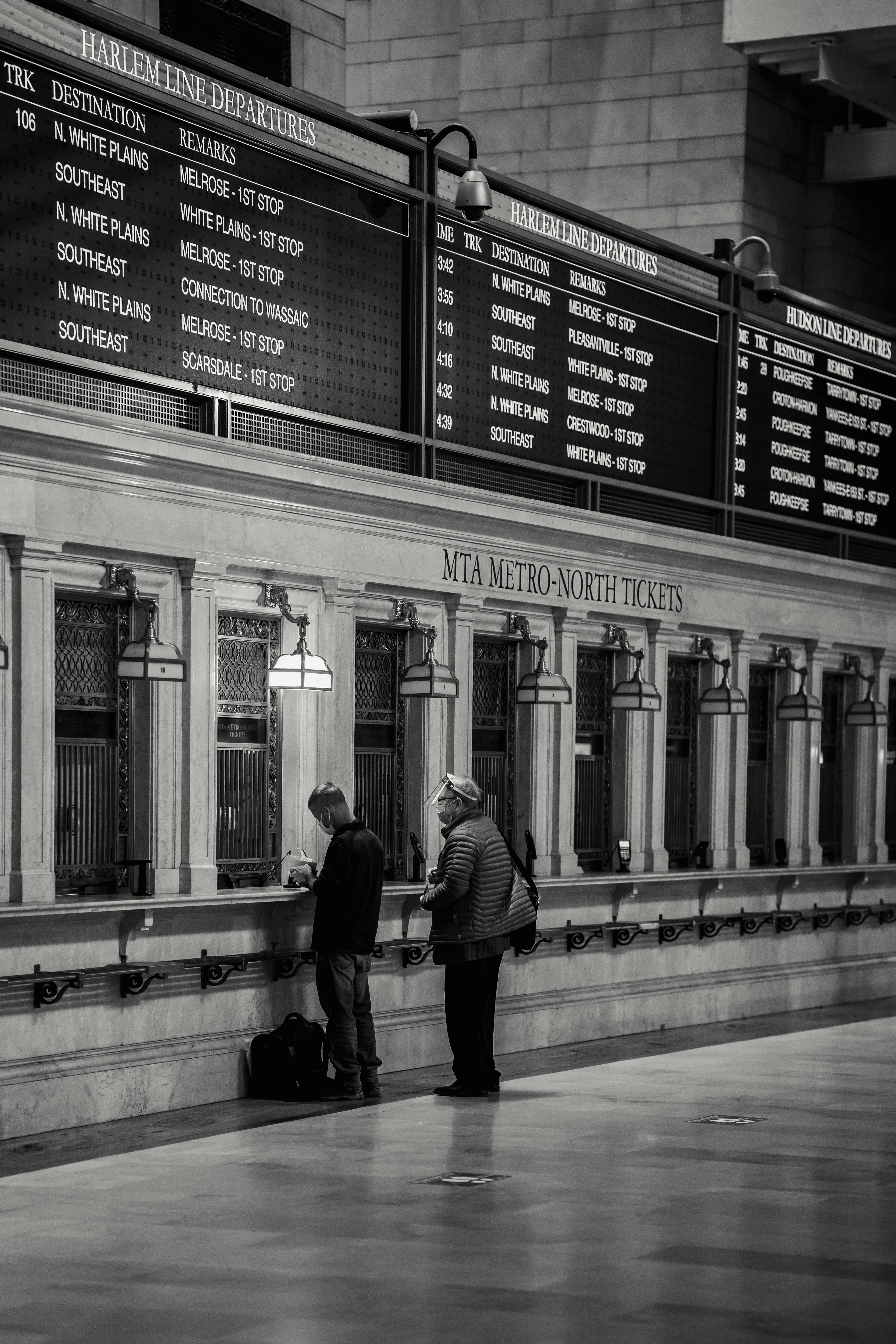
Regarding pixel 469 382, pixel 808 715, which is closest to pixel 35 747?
pixel 469 382

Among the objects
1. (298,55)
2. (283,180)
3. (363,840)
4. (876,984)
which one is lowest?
(876,984)

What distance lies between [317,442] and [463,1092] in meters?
3.86

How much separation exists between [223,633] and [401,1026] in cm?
276

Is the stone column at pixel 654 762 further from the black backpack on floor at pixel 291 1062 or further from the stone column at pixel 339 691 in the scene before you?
the black backpack on floor at pixel 291 1062

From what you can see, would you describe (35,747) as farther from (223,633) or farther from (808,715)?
(808,715)

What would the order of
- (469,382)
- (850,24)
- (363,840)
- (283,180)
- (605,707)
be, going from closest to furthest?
(363,840) < (283,180) < (469,382) < (605,707) < (850,24)

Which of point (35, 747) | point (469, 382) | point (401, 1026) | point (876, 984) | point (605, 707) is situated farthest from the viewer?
point (876, 984)

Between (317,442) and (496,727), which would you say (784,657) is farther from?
(317,442)

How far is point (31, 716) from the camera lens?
35.3ft

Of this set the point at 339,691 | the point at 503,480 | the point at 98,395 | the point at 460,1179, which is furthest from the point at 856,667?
the point at 460,1179

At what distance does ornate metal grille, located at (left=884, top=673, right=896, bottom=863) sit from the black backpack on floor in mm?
9146

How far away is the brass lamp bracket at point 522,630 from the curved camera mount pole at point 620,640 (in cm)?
103

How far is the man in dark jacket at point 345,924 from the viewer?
1166 cm

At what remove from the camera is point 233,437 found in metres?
12.2
